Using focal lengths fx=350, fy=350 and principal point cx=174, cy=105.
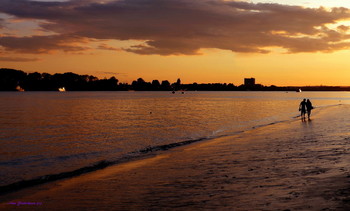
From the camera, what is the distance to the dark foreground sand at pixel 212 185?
10078 mm

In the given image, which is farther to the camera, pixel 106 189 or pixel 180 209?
pixel 106 189

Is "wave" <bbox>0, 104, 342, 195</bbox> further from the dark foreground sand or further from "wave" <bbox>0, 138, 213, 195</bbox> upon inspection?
the dark foreground sand

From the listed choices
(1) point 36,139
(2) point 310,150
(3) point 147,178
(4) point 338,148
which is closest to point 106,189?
(3) point 147,178

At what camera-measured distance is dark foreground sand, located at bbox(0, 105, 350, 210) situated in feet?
33.1

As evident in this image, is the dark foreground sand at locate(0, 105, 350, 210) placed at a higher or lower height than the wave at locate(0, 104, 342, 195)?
higher

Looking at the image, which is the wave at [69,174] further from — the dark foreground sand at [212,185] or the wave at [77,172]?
the dark foreground sand at [212,185]

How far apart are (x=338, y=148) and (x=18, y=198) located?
16822 millimetres

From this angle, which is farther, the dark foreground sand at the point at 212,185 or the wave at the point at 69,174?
the wave at the point at 69,174

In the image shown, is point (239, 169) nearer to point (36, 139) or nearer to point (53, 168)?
point (53, 168)

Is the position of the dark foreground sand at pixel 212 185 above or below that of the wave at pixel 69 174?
above

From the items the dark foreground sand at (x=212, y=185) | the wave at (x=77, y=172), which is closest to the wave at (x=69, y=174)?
the wave at (x=77, y=172)

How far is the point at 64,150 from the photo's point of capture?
24.3 metres

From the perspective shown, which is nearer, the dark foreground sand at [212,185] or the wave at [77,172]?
the dark foreground sand at [212,185]

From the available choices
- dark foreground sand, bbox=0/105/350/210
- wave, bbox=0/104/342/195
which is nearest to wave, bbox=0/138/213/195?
wave, bbox=0/104/342/195
